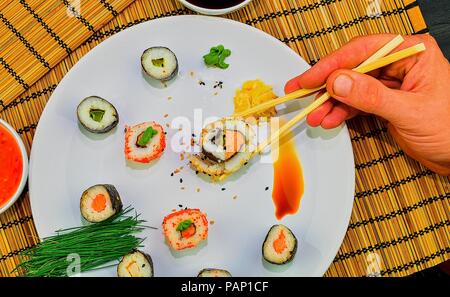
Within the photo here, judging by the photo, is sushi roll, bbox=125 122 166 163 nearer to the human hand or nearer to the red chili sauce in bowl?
the red chili sauce in bowl

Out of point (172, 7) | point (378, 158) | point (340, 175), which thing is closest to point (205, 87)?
point (172, 7)

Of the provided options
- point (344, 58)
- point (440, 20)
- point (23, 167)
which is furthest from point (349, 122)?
point (23, 167)

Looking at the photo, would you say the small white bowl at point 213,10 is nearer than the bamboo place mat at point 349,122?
Yes

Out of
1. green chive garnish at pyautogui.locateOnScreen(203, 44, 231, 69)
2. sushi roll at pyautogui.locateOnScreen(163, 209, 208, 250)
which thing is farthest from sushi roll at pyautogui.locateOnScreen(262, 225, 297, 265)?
green chive garnish at pyautogui.locateOnScreen(203, 44, 231, 69)

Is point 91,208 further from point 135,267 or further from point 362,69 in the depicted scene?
point 362,69

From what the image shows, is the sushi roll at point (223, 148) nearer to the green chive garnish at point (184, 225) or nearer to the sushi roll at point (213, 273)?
the green chive garnish at point (184, 225)

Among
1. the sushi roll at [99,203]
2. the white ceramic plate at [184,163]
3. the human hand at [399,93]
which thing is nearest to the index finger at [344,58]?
Answer: the human hand at [399,93]

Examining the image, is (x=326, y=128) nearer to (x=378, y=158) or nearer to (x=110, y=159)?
(x=378, y=158)
